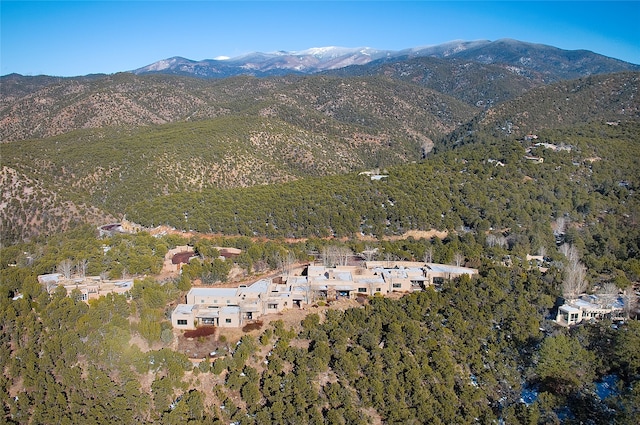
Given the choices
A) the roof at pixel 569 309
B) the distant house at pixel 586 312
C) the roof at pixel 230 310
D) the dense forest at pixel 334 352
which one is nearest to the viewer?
the dense forest at pixel 334 352

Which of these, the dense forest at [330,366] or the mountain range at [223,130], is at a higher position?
the mountain range at [223,130]

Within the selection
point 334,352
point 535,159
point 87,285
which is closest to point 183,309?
point 87,285

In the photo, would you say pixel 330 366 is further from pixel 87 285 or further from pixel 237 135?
pixel 237 135

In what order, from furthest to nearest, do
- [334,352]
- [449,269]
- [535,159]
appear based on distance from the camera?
1. [535,159]
2. [449,269]
3. [334,352]

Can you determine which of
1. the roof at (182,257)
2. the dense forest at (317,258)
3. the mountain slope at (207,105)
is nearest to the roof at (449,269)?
the dense forest at (317,258)

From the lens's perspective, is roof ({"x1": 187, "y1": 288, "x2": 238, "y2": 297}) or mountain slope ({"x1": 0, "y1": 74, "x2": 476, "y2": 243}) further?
mountain slope ({"x1": 0, "y1": 74, "x2": 476, "y2": 243})

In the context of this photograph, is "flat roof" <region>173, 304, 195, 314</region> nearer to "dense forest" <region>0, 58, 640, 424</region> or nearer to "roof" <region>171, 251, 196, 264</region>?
"dense forest" <region>0, 58, 640, 424</region>

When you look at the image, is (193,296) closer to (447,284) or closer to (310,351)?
(310,351)

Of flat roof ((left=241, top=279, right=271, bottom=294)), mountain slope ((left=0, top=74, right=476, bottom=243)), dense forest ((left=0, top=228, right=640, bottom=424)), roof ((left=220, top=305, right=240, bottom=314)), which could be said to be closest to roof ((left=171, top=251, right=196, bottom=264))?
dense forest ((left=0, top=228, right=640, bottom=424))

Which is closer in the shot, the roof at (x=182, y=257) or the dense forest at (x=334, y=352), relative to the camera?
the dense forest at (x=334, y=352)

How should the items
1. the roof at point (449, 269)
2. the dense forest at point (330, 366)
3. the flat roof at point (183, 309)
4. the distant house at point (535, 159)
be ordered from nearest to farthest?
the dense forest at point (330, 366)
the flat roof at point (183, 309)
the roof at point (449, 269)
the distant house at point (535, 159)

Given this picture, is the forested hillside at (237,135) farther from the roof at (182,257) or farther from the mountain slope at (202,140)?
the roof at (182,257)

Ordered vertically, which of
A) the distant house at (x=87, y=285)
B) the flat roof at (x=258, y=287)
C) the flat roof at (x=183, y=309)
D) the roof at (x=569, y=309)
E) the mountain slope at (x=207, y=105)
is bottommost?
the roof at (x=569, y=309)
